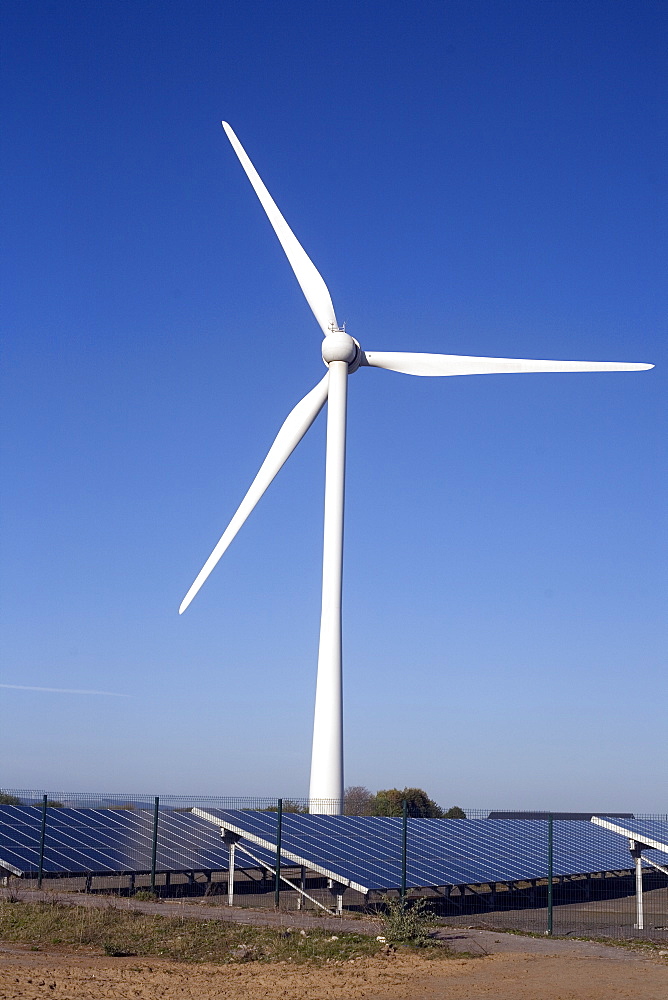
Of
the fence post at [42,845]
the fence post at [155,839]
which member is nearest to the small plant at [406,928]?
the fence post at [155,839]

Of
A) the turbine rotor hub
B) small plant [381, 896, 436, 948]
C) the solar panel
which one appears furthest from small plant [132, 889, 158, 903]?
the turbine rotor hub

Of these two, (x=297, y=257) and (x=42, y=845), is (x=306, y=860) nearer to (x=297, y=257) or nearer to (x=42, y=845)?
(x=42, y=845)

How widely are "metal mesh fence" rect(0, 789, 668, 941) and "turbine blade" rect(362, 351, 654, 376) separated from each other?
18.9m

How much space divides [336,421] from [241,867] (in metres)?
19.7

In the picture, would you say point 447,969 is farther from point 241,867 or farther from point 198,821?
point 241,867

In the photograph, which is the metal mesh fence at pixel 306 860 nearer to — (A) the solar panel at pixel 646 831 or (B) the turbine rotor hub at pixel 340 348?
(A) the solar panel at pixel 646 831

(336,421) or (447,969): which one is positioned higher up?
(336,421)

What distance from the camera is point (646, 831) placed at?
108 ft

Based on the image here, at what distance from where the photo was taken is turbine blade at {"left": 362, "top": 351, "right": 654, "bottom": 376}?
145 feet

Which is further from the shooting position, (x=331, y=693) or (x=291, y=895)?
(x=331, y=693)

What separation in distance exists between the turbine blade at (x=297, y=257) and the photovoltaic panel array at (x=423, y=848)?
956 inches

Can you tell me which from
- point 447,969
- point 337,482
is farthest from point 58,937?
point 337,482

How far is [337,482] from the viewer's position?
150ft

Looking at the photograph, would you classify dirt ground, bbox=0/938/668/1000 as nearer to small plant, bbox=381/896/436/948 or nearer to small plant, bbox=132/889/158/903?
small plant, bbox=381/896/436/948
